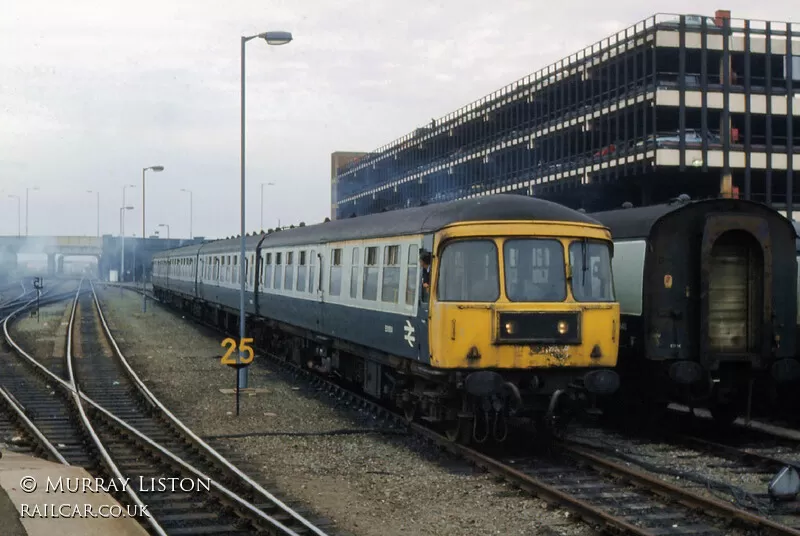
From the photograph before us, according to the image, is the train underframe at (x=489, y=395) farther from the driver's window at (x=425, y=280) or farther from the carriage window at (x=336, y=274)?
the carriage window at (x=336, y=274)

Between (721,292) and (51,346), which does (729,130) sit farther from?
(721,292)

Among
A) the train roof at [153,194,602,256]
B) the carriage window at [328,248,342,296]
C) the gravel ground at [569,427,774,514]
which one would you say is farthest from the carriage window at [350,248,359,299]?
the gravel ground at [569,427,774,514]

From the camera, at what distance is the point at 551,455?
12.6 m

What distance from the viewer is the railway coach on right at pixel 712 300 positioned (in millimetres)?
13688

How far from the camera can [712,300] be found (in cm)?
1404

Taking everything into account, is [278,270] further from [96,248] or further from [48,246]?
[96,248]

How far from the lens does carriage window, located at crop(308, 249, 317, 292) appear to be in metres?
18.9

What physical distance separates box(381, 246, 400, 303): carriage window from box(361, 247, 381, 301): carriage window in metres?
0.33

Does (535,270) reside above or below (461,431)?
above

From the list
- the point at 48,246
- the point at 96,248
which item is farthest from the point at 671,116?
the point at 96,248

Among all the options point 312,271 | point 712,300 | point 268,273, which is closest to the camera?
point 712,300

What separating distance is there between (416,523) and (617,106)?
133 feet

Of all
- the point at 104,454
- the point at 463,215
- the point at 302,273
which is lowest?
the point at 104,454

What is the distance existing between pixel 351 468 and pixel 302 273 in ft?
27.8
